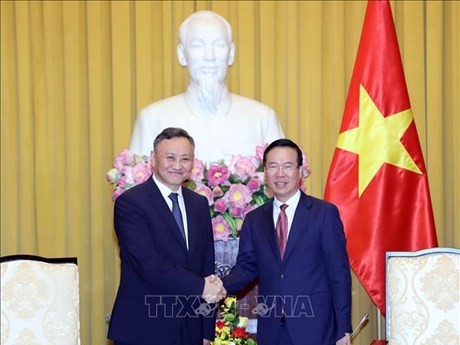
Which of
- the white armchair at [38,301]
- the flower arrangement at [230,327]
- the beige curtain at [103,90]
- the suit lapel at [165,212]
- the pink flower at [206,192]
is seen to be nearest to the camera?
the white armchair at [38,301]

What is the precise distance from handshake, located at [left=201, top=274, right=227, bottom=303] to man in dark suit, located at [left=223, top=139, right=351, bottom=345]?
0.17 meters

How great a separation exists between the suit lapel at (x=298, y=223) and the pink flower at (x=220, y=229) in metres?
0.56

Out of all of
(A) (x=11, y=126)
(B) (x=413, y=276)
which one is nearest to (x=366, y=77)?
(B) (x=413, y=276)

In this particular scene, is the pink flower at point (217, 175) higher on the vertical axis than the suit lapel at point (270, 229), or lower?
higher

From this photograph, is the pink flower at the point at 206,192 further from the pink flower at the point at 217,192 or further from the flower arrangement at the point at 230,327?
the flower arrangement at the point at 230,327

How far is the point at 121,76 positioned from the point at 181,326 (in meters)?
2.50

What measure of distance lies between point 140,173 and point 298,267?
98 centimetres

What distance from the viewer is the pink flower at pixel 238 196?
3.73m

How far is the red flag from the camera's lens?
4363 millimetres

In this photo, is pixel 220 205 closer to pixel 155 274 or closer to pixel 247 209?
Answer: pixel 247 209

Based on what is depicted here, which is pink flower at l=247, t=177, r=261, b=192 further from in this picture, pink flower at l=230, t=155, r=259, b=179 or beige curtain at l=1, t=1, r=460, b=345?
beige curtain at l=1, t=1, r=460, b=345

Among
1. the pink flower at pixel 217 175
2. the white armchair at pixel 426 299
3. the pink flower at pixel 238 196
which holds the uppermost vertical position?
the pink flower at pixel 217 175

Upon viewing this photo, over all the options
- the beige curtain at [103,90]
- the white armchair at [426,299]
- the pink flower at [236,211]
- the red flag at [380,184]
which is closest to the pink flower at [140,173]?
the pink flower at [236,211]

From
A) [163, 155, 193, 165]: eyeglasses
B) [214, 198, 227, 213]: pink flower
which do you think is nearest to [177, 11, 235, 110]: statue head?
[214, 198, 227, 213]: pink flower
